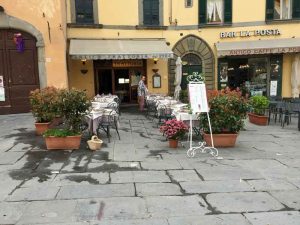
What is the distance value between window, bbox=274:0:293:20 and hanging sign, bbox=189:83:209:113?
12283 mm

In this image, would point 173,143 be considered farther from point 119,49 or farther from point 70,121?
point 119,49

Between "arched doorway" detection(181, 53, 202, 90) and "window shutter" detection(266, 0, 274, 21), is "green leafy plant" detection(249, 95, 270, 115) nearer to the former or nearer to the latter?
"arched doorway" detection(181, 53, 202, 90)

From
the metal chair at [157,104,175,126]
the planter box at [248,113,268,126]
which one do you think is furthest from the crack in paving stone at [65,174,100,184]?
the planter box at [248,113,268,126]

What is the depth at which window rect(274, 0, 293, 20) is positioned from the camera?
18.1 meters

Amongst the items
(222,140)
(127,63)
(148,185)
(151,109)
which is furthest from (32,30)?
(148,185)

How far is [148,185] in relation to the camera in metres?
5.78

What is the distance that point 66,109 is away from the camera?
8.42 m

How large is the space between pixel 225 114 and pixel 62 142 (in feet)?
13.0

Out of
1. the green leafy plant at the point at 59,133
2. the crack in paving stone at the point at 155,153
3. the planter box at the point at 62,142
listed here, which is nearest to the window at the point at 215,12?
the crack in paving stone at the point at 155,153

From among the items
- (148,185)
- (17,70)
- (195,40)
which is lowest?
(148,185)

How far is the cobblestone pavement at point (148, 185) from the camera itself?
15.1ft

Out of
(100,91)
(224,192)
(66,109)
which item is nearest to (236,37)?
(100,91)

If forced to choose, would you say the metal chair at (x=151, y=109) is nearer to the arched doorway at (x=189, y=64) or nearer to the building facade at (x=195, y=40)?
the building facade at (x=195, y=40)

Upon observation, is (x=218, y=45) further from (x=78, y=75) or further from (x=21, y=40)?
(x=21, y=40)
